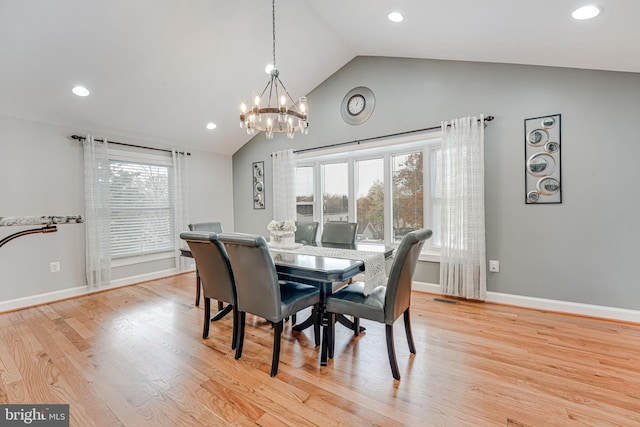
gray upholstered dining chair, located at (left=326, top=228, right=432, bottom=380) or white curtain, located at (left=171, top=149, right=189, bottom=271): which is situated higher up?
white curtain, located at (left=171, top=149, right=189, bottom=271)

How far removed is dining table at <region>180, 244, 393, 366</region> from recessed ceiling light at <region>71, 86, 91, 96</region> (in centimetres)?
302

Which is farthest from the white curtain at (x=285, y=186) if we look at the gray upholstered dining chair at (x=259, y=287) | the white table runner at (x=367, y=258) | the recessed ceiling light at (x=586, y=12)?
the recessed ceiling light at (x=586, y=12)

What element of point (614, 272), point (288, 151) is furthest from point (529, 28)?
point (288, 151)

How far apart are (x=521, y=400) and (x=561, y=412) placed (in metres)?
0.19

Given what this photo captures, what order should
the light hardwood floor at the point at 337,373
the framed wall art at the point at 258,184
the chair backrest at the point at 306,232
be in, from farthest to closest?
the framed wall art at the point at 258,184
the chair backrest at the point at 306,232
the light hardwood floor at the point at 337,373

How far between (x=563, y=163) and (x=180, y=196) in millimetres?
5259

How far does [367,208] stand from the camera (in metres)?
4.38

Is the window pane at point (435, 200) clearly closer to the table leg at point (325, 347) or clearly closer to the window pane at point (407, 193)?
the window pane at point (407, 193)

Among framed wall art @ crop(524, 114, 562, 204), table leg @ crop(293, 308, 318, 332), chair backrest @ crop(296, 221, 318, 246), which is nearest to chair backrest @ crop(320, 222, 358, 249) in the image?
chair backrest @ crop(296, 221, 318, 246)

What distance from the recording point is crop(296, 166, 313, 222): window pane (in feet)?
16.4

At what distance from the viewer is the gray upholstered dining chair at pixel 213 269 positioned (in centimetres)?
227

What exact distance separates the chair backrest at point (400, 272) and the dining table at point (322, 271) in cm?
30

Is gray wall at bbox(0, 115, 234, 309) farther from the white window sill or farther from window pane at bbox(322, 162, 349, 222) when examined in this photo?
window pane at bbox(322, 162, 349, 222)

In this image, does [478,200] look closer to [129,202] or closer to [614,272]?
[614,272]
